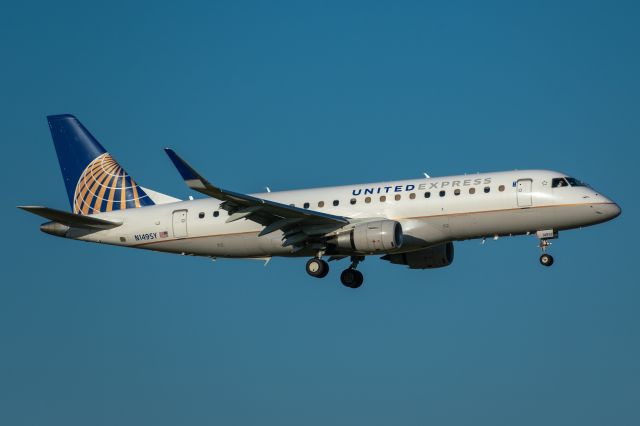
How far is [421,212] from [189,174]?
10.4 metres

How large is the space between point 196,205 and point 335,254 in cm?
725

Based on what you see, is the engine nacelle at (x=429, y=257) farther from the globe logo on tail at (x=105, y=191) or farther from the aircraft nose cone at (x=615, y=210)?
the globe logo on tail at (x=105, y=191)

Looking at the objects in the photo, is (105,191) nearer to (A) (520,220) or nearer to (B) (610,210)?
(A) (520,220)

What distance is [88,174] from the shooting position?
194 feet

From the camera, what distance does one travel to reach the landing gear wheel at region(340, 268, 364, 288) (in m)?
55.3

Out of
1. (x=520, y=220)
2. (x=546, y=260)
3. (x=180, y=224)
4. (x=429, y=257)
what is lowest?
(x=546, y=260)

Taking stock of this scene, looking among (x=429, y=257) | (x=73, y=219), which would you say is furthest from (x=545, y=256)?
(x=73, y=219)

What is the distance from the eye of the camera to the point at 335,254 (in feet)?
174

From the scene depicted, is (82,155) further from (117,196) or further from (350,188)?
(350,188)

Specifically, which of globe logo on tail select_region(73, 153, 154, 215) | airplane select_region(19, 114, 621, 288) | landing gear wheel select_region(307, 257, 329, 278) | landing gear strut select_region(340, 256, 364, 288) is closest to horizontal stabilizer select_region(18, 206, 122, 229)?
airplane select_region(19, 114, 621, 288)

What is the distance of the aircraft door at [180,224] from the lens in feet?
181

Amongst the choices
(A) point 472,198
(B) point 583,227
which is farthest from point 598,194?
(A) point 472,198

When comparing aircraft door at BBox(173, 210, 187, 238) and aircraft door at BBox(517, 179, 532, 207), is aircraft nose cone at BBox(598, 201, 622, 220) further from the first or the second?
aircraft door at BBox(173, 210, 187, 238)

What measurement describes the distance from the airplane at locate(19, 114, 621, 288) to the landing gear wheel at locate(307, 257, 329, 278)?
0.17 feet
